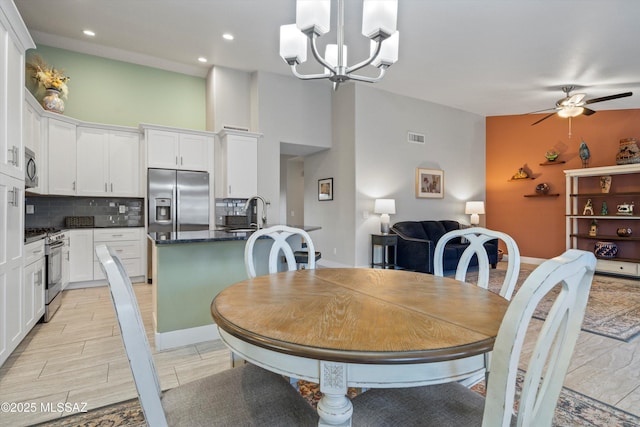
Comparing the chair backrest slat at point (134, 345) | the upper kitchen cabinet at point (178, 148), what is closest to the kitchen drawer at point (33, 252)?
the upper kitchen cabinet at point (178, 148)

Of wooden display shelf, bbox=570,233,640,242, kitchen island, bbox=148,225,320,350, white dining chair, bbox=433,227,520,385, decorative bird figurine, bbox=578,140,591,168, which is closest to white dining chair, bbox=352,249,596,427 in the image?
white dining chair, bbox=433,227,520,385

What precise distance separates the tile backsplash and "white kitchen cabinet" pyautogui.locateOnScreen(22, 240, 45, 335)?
1.77 m

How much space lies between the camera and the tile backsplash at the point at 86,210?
14.3 feet

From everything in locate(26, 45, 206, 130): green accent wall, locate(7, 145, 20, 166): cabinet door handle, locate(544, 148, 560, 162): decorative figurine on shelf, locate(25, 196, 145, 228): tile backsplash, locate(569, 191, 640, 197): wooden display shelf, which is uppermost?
locate(26, 45, 206, 130): green accent wall

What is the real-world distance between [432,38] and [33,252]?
15.5ft

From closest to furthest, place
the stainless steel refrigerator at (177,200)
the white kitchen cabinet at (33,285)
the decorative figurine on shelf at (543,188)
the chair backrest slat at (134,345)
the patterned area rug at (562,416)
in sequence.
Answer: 1. the chair backrest slat at (134,345)
2. the patterned area rug at (562,416)
3. the white kitchen cabinet at (33,285)
4. the stainless steel refrigerator at (177,200)
5. the decorative figurine on shelf at (543,188)

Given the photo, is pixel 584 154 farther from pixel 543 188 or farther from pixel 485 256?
pixel 485 256

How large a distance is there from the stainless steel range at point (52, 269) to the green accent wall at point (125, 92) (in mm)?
2329

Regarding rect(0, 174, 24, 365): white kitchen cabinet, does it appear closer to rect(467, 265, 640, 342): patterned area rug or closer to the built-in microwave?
the built-in microwave

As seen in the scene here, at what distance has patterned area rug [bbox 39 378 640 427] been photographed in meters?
1.65

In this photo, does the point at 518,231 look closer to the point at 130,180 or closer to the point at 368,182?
the point at 368,182

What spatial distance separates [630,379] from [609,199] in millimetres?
4835

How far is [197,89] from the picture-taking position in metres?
5.58

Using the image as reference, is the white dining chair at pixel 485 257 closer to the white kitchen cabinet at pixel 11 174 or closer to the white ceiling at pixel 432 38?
the white ceiling at pixel 432 38
